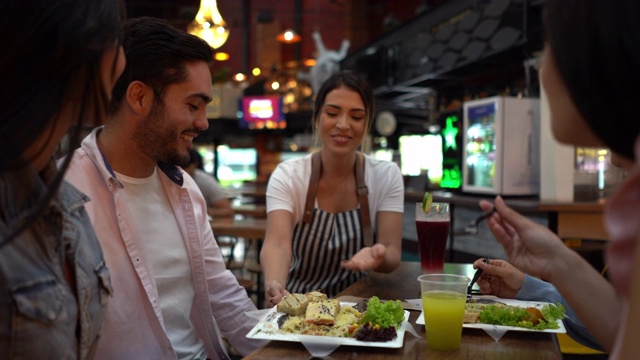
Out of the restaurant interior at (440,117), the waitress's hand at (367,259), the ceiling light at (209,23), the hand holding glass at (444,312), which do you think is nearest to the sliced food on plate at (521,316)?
the hand holding glass at (444,312)

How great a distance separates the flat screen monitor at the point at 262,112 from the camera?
16938 mm

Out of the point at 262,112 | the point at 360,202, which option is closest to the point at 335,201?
the point at 360,202

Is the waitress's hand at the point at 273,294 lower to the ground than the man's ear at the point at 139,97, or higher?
lower

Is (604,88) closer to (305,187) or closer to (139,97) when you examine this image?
(139,97)

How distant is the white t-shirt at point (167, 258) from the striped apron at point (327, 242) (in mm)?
732

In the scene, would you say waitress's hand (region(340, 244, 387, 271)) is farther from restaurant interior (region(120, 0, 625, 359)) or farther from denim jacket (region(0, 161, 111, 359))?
restaurant interior (region(120, 0, 625, 359))

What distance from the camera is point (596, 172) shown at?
4.83m

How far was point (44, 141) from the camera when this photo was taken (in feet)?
3.67

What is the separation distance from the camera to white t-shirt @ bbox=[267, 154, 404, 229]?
2.69 meters

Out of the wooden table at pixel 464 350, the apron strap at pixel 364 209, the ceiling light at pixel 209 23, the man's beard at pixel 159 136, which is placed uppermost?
the ceiling light at pixel 209 23

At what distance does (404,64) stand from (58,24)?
9354 mm

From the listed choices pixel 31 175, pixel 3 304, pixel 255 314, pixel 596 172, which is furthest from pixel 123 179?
pixel 596 172

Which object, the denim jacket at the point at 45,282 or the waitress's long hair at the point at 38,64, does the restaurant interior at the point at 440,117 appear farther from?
the waitress's long hair at the point at 38,64

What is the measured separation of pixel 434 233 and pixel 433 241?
28mm
